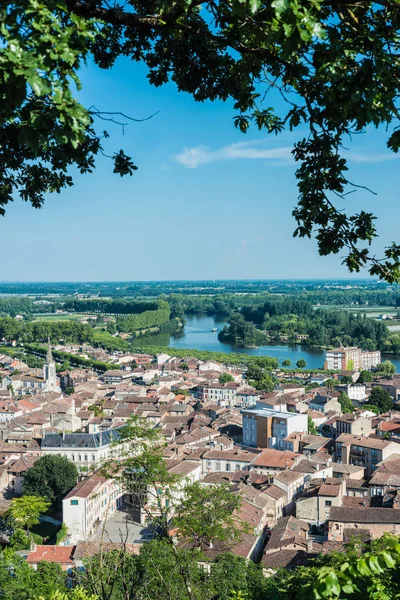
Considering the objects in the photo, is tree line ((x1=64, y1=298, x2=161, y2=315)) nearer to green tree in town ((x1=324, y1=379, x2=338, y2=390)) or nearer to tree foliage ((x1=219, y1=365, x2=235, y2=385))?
tree foliage ((x1=219, y1=365, x2=235, y2=385))

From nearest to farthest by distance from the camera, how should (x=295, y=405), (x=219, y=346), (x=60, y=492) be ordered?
(x=60, y=492), (x=295, y=405), (x=219, y=346)

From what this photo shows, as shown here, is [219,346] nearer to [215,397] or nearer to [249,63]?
[215,397]

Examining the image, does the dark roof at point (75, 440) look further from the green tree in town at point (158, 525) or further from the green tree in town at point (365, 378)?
the green tree in town at point (365, 378)

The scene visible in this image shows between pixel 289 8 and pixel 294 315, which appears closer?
pixel 289 8

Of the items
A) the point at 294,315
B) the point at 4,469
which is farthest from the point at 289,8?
the point at 294,315

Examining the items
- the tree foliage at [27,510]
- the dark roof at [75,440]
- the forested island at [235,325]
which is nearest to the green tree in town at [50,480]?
the tree foliage at [27,510]

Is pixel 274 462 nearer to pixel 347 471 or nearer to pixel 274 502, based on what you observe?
pixel 347 471

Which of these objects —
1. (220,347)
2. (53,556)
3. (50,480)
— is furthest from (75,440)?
(220,347)
